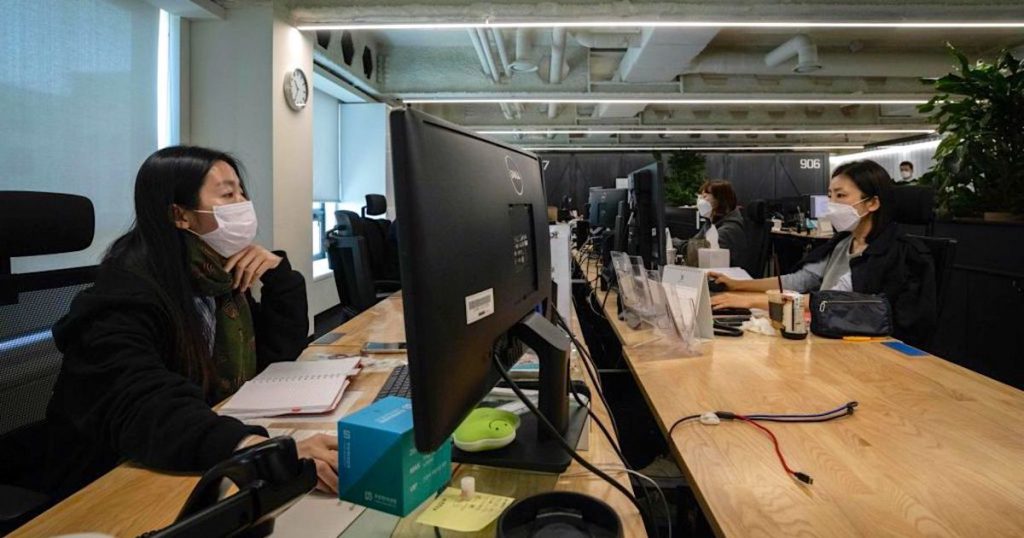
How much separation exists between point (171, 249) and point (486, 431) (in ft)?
2.97

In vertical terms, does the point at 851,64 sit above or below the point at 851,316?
above

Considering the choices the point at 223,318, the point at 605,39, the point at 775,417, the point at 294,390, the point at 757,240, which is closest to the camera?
the point at 775,417

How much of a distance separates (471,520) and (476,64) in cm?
632

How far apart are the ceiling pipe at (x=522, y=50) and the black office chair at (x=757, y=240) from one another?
8.83ft

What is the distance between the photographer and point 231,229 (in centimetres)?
147

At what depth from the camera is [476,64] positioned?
21.0 ft

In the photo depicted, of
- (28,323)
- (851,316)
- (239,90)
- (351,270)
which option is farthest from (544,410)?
(239,90)

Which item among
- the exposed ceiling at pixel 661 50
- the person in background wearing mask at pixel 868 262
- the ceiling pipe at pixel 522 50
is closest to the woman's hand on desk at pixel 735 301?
the person in background wearing mask at pixel 868 262

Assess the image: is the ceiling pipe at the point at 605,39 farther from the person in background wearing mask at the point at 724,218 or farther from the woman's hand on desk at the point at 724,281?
the woman's hand on desk at the point at 724,281

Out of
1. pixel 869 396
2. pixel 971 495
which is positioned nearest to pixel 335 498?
pixel 971 495

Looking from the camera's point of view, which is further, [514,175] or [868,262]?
[868,262]

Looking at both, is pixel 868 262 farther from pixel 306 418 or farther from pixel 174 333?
pixel 174 333

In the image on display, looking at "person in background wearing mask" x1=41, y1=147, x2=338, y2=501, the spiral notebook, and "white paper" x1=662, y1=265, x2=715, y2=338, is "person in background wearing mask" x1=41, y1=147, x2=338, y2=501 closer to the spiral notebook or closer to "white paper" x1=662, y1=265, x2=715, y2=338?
the spiral notebook

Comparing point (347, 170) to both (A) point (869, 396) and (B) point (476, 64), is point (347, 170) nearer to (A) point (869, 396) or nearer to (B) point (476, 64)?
(B) point (476, 64)
